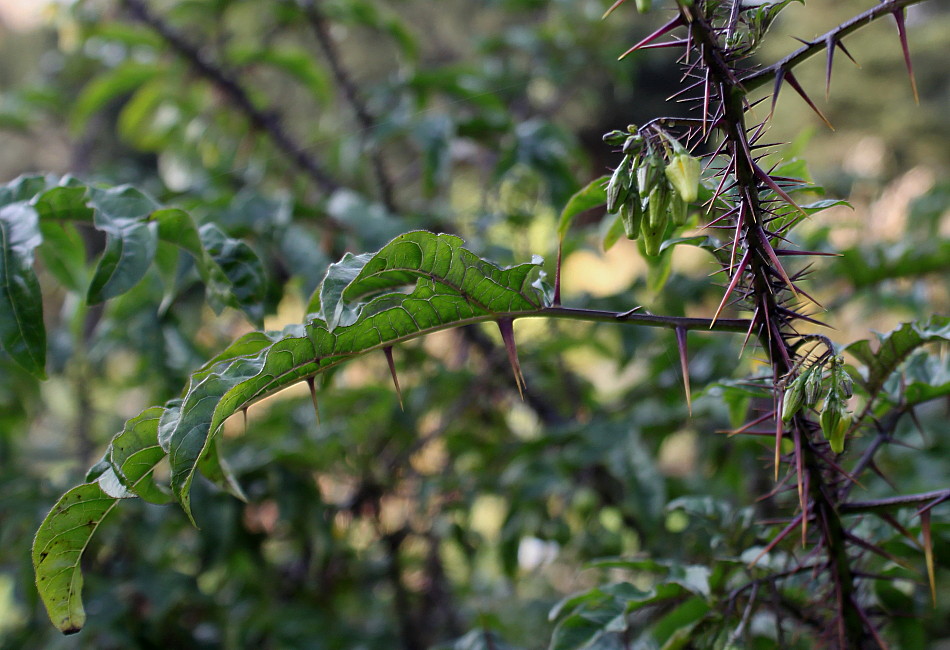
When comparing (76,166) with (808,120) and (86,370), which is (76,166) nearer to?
(86,370)

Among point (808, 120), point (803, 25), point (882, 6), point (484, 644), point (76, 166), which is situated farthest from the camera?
point (803, 25)

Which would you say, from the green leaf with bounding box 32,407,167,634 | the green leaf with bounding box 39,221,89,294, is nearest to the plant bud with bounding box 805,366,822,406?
the green leaf with bounding box 32,407,167,634

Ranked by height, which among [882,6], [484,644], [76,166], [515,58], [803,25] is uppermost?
[803,25]

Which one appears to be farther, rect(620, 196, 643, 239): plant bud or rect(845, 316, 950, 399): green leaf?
rect(845, 316, 950, 399): green leaf

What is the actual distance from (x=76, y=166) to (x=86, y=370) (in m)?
0.78

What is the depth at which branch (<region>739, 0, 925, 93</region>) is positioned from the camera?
459mm

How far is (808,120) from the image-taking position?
7.22m

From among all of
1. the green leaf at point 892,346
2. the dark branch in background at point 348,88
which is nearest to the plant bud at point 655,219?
the green leaf at point 892,346

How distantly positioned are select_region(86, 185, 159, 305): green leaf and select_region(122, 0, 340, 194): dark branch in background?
806 millimetres

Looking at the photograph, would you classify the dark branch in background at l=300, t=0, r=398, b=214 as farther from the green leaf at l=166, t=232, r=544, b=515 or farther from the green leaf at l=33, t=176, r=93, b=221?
the green leaf at l=166, t=232, r=544, b=515

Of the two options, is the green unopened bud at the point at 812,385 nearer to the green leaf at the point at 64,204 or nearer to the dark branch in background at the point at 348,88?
the green leaf at the point at 64,204

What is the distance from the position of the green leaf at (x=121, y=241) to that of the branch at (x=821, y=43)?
1.80 ft

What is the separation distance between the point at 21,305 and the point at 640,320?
550 millimetres

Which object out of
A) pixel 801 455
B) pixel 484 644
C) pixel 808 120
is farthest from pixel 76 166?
pixel 808 120
